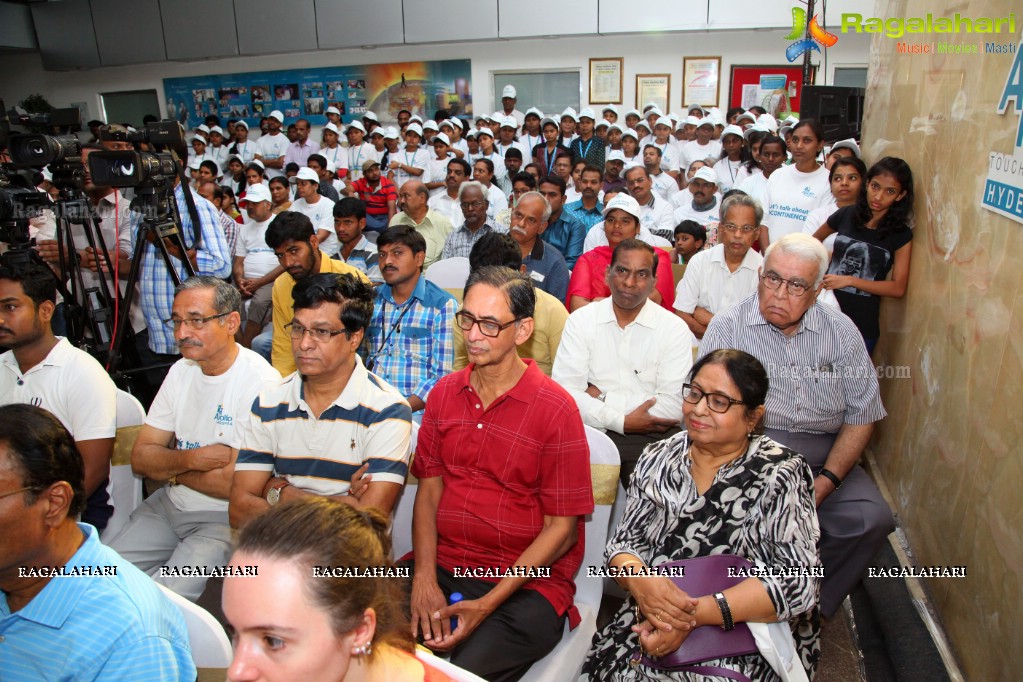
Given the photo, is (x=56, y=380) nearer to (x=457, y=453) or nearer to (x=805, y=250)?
(x=457, y=453)

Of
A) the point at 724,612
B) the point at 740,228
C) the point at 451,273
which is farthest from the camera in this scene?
the point at 451,273

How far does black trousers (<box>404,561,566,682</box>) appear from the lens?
4.89 feet

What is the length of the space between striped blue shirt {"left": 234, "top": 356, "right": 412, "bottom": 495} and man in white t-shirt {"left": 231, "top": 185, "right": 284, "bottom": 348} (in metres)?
2.23

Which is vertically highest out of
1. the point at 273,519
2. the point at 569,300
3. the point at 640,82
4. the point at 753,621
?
the point at 640,82

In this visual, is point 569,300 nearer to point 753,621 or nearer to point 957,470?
point 957,470

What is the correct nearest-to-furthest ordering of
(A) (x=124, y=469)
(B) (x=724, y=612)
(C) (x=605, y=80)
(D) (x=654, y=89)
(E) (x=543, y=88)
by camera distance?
1. (B) (x=724, y=612)
2. (A) (x=124, y=469)
3. (D) (x=654, y=89)
4. (C) (x=605, y=80)
5. (E) (x=543, y=88)

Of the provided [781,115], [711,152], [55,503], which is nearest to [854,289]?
[55,503]

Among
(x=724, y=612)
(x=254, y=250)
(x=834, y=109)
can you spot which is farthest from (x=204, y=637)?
(x=834, y=109)

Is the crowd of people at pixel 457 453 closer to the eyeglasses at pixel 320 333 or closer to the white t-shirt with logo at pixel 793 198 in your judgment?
the eyeglasses at pixel 320 333

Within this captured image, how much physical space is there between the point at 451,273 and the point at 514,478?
209 cm

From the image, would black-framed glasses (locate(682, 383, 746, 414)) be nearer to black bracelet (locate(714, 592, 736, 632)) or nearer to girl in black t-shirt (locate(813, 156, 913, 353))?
black bracelet (locate(714, 592, 736, 632))

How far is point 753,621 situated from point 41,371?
214cm

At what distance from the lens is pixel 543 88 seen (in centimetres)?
969

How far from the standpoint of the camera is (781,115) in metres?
8.34
